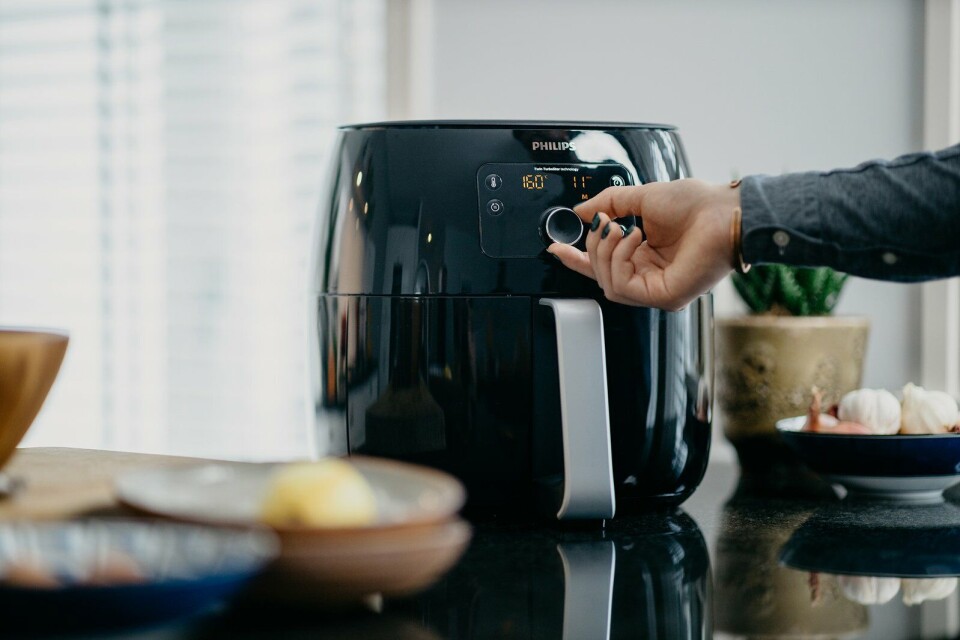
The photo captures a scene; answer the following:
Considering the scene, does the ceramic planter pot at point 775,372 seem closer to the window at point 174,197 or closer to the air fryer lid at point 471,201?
the air fryer lid at point 471,201

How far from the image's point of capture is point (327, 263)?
890 mm

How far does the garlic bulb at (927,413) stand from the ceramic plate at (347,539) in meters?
0.61

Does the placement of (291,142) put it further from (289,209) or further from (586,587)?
(586,587)

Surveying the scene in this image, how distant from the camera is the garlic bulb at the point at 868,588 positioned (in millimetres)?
655

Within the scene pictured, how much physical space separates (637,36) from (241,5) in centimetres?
114

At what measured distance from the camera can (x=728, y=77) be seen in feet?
6.04

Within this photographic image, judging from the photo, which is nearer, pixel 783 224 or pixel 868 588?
pixel 868 588

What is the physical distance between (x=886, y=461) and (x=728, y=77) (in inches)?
40.7

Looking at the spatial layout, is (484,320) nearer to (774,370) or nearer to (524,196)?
(524,196)

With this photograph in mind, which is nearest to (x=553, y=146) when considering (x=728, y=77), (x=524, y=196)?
(x=524, y=196)

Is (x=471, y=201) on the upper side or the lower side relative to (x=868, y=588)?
upper

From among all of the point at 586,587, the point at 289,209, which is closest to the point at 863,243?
the point at 586,587

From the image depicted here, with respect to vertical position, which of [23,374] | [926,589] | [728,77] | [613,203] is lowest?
[926,589]

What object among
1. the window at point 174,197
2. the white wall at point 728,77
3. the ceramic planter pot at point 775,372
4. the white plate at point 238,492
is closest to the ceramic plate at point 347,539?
the white plate at point 238,492
